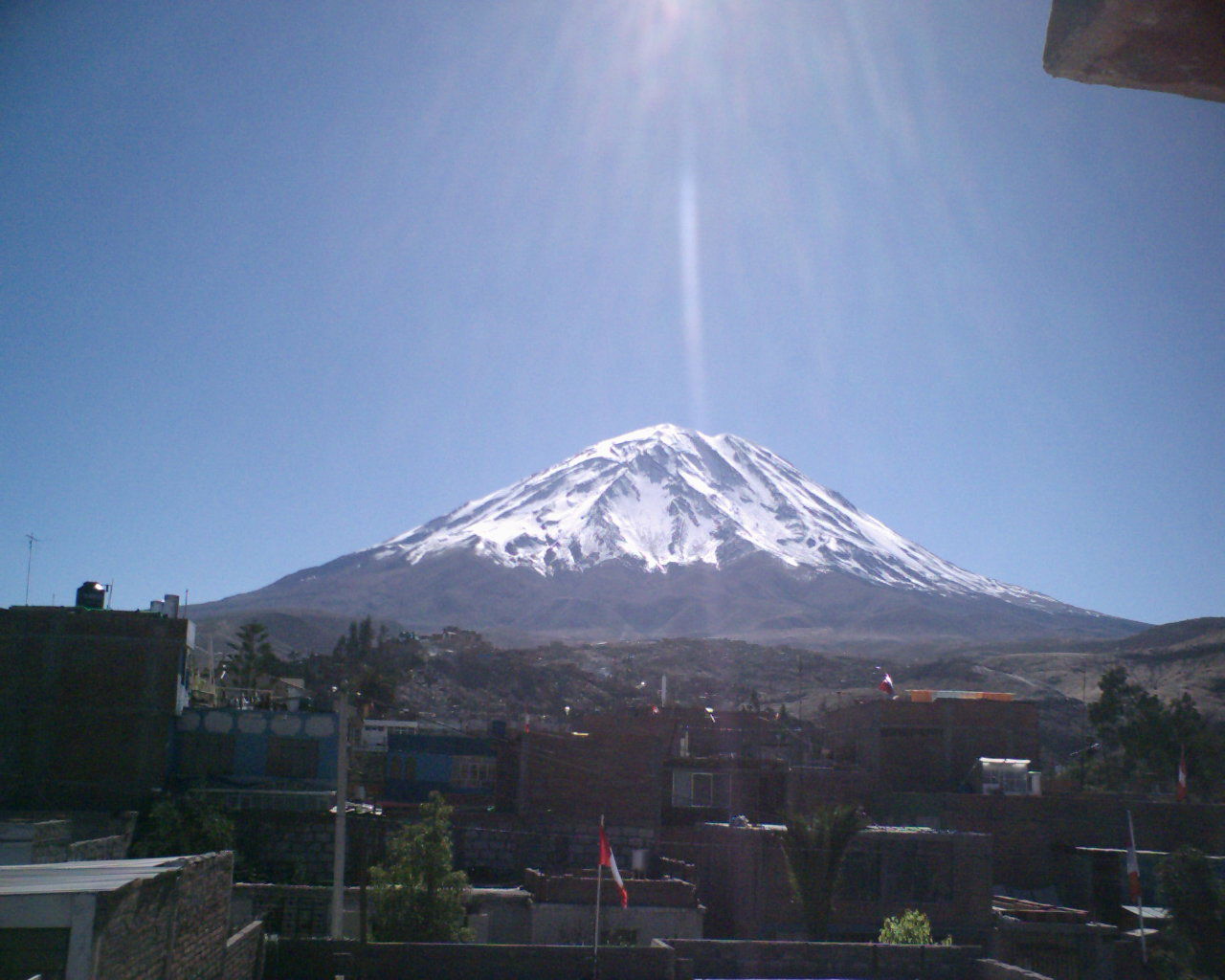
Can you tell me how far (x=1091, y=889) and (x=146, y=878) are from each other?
2941cm

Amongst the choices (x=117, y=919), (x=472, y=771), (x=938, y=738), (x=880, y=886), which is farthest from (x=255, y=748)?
(x=938, y=738)

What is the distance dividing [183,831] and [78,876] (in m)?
17.1

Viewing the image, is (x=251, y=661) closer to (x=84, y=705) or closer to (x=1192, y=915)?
(x=84, y=705)

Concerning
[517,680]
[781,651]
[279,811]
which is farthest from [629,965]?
[781,651]

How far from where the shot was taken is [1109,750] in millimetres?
62562

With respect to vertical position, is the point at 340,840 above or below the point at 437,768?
above

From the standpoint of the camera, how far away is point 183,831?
2733 cm

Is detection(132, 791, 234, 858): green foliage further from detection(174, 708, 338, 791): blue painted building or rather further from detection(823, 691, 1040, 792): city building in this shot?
detection(823, 691, 1040, 792): city building

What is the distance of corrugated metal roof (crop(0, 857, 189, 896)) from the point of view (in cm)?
1006

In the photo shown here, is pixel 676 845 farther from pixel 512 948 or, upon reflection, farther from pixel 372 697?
pixel 372 697

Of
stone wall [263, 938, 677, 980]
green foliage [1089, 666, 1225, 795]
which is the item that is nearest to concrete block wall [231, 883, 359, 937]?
stone wall [263, 938, 677, 980]

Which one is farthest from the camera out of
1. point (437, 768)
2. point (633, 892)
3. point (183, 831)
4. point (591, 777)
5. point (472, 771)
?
point (472, 771)

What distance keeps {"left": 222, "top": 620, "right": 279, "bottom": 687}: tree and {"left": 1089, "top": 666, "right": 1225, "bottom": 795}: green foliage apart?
43.0 m

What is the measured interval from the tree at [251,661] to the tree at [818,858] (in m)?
30.9
